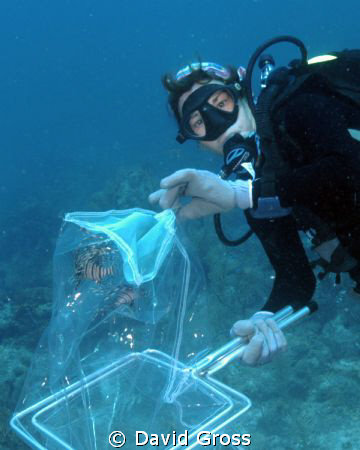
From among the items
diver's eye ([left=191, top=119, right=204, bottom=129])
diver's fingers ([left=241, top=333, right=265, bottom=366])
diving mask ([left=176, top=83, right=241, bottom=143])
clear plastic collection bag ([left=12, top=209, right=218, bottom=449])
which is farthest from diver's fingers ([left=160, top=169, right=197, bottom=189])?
diver's fingers ([left=241, top=333, right=265, bottom=366])

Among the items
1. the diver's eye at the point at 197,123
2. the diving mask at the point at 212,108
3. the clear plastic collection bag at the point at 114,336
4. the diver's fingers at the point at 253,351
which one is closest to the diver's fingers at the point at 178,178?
the clear plastic collection bag at the point at 114,336

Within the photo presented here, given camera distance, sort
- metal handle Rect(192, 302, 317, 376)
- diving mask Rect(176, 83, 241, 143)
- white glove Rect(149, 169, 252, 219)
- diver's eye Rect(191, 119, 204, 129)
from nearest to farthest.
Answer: metal handle Rect(192, 302, 317, 376) → white glove Rect(149, 169, 252, 219) → diving mask Rect(176, 83, 241, 143) → diver's eye Rect(191, 119, 204, 129)

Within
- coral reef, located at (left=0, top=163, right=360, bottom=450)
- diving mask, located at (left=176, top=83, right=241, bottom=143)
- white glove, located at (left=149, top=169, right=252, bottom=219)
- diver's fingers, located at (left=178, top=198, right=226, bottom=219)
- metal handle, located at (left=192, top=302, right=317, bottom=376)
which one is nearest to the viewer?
metal handle, located at (left=192, top=302, right=317, bottom=376)

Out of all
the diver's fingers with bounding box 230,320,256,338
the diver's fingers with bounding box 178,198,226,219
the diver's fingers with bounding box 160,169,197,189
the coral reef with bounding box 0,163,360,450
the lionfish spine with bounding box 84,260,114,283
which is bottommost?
the coral reef with bounding box 0,163,360,450

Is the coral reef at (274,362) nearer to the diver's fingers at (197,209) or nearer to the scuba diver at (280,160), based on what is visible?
the diver's fingers at (197,209)

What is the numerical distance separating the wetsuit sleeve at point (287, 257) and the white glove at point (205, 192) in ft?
2.19

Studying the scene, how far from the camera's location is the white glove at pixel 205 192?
2279 mm

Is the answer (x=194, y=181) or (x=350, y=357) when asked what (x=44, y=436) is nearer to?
(x=194, y=181)

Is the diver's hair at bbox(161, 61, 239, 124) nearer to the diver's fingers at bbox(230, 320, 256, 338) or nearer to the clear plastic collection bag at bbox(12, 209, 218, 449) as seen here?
the clear plastic collection bag at bbox(12, 209, 218, 449)

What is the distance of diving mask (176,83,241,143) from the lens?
9.33 ft

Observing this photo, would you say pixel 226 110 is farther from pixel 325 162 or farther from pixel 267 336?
pixel 267 336

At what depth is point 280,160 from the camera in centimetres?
236

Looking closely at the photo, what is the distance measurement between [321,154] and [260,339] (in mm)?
Result: 1037

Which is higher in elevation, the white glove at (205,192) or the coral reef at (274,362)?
the white glove at (205,192)
